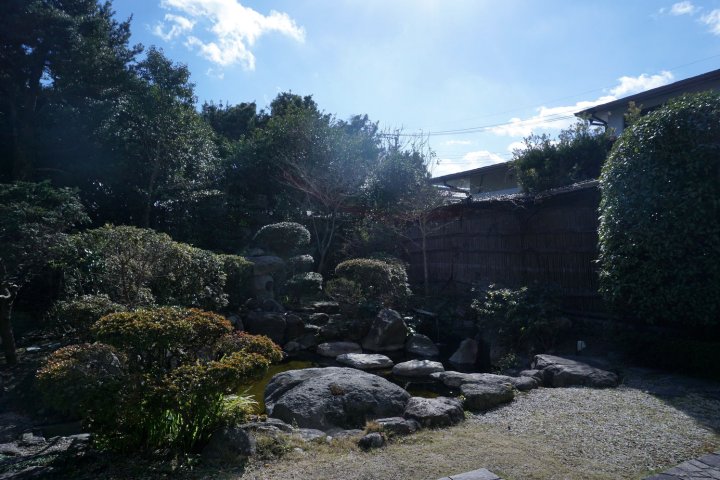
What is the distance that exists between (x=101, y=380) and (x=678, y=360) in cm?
737

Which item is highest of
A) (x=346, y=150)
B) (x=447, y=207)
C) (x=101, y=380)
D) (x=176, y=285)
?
(x=346, y=150)

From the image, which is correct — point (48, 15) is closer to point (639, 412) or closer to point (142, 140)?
point (142, 140)

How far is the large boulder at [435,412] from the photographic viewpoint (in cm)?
543

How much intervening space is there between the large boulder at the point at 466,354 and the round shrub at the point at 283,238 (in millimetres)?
5880

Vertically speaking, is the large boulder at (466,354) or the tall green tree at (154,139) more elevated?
the tall green tree at (154,139)

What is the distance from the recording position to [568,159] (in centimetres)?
1434

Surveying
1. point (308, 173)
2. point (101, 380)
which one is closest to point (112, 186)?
point (308, 173)

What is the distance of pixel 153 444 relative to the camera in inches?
178

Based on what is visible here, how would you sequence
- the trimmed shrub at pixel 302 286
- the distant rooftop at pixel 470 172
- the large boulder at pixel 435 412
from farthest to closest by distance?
1. the distant rooftop at pixel 470 172
2. the trimmed shrub at pixel 302 286
3. the large boulder at pixel 435 412

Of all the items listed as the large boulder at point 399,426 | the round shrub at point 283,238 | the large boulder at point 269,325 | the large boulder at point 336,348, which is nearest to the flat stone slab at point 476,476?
the large boulder at point 399,426

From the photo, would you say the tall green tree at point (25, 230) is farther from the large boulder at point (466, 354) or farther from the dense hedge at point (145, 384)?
the large boulder at point (466, 354)

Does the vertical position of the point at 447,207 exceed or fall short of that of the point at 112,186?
it falls short

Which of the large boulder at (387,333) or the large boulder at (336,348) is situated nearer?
the large boulder at (336,348)

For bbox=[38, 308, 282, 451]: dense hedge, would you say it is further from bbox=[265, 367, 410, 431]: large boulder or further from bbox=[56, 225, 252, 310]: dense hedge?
bbox=[56, 225, 252, 310]: dense hedge
